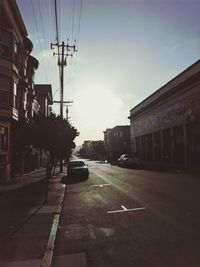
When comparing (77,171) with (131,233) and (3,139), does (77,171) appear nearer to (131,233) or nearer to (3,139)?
(3,139)

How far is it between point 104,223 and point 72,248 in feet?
8.55

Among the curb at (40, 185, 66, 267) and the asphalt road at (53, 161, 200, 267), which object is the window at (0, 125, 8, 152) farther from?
the curb at (40, 185, 66, 267)

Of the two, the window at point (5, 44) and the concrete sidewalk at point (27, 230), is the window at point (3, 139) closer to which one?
the window at point (5, 44)

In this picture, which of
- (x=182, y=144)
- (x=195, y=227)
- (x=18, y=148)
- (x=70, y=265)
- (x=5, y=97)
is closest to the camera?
(x=70, y=265)

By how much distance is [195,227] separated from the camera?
8695 millimetres

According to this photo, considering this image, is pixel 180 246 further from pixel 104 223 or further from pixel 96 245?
pixel 104 223

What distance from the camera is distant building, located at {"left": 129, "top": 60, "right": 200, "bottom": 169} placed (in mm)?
35844

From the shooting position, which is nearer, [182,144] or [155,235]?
[155,235]

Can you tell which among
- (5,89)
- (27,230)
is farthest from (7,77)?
(27,230)

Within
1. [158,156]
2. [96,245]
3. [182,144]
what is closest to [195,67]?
[182,144]

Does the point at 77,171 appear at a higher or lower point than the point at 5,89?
lower

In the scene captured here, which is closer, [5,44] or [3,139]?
[3,139]

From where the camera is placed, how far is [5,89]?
74.3 ft

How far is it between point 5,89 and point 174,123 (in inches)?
981
